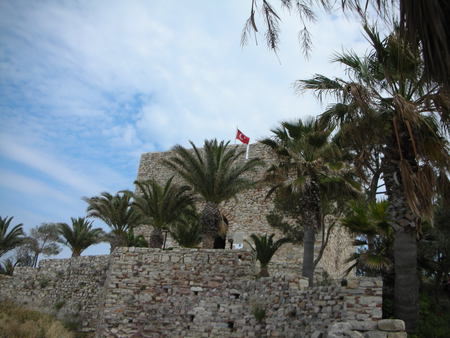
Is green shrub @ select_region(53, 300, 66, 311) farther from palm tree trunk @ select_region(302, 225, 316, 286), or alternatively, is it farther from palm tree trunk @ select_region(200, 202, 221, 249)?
palm tree trunk @ select_region(302, 225, 316, 286)

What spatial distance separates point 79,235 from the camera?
71.7 feet

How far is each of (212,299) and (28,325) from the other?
6461mm

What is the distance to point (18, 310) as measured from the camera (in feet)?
54.8

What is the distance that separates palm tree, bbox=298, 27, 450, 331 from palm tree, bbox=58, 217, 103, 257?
52.0 ft

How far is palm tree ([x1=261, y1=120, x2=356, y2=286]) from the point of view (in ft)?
38.3

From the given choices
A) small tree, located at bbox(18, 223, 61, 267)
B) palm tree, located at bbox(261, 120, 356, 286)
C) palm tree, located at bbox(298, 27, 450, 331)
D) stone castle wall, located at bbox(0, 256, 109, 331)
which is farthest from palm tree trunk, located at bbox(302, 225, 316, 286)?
small tree, located at bbox(18, 223, 61, 267)

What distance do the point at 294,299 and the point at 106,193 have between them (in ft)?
37.8

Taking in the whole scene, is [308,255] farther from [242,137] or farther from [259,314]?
[242,137]

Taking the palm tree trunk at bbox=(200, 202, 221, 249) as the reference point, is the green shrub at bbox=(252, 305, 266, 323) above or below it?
below

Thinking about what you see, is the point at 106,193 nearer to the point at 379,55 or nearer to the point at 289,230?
the point at 289,230

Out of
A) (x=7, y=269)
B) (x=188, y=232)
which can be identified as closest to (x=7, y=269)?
(x=7, y=269)

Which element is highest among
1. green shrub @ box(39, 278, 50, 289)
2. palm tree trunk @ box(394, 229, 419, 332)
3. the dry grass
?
palm tree trunk @ box(394, 229, 419, 332)

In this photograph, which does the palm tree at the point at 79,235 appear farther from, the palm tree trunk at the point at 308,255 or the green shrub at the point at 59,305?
the palm tree trunk at the point at 308,255

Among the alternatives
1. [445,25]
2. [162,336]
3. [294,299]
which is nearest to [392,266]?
[294,299]
